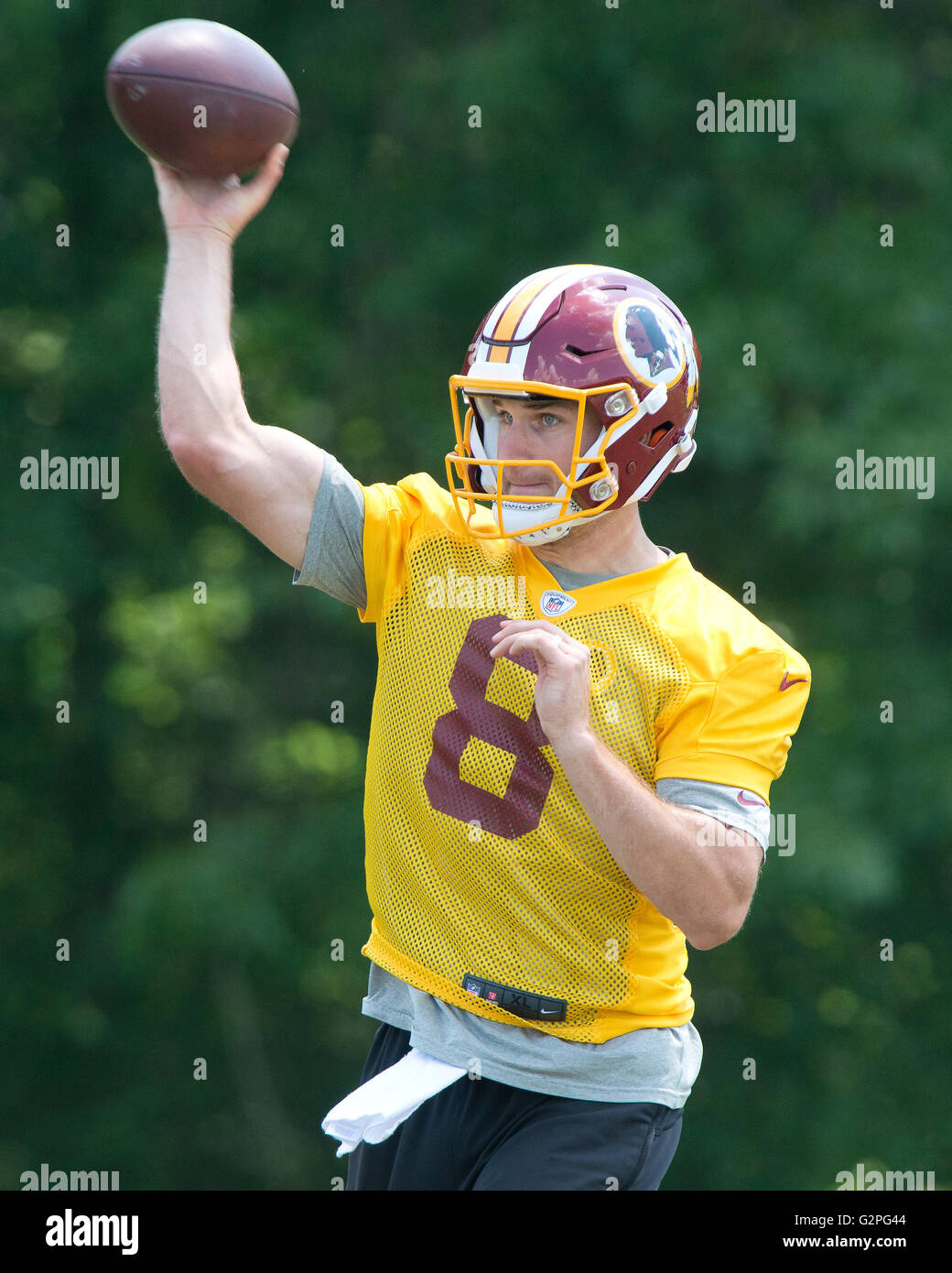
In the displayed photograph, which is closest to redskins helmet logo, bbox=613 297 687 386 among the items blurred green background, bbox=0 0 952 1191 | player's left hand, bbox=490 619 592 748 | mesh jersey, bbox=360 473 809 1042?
mesh jersey, bbox=360 473 809 1042

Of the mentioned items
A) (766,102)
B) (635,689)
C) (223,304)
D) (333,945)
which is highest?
(766,102)

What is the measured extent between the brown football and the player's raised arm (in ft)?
A: 0.15

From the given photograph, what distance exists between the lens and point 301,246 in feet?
30.1

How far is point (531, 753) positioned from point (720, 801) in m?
0.38

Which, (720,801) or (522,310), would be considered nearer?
(720,801)

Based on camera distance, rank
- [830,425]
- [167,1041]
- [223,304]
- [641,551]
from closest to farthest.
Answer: [223,304], [641,551], [830,425], [167,1041]

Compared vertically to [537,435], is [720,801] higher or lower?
lower

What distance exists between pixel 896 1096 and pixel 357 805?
360 cm

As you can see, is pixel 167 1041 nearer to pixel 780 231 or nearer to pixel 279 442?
pixel 780 231

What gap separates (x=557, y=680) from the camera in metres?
2.85

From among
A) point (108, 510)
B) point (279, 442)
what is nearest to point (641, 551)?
point (279, 442)

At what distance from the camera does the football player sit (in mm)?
3062

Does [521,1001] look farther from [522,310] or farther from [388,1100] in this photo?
[522,310]
